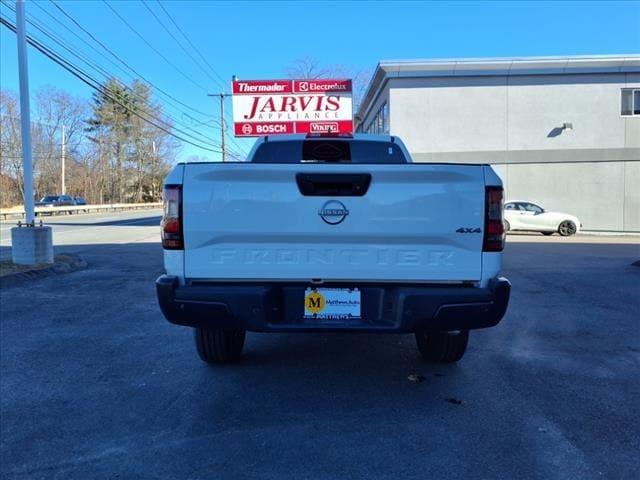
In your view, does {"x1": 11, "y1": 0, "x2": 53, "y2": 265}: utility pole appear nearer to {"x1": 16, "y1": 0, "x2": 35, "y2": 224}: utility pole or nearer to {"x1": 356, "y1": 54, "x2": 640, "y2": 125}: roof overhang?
{"x1": 16, "y1": 0, "x2": 35, "y2": 224}: utility pole

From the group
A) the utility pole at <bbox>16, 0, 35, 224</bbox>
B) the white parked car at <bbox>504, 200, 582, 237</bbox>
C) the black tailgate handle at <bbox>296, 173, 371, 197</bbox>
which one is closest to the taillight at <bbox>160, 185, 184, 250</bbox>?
the black tailgate handle at <bbox>296, 173, 371, 197</bbox>

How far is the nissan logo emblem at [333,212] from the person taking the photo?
11.8 ft

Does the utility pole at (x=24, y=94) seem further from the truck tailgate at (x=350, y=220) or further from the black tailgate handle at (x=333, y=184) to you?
the black tailgate handle at (x=333, y=184)

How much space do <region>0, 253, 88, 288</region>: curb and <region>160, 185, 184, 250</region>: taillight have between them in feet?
22.9

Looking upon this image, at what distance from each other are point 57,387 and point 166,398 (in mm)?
985

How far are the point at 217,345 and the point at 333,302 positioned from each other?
1498 mm

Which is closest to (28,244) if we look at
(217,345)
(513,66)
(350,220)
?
(217,345)

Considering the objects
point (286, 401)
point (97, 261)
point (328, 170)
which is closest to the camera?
point (328, 170)

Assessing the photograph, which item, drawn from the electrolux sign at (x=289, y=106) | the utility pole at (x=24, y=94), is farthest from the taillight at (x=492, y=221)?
the electrolux sign at (x=289, y=106)

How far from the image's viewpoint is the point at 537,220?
21531 millimetres

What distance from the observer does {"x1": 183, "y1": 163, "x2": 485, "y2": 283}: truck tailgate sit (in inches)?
141

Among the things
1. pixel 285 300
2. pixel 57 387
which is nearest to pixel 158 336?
pixel 57 387

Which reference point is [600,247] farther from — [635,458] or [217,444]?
[217,444]

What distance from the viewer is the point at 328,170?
11.7 feet
